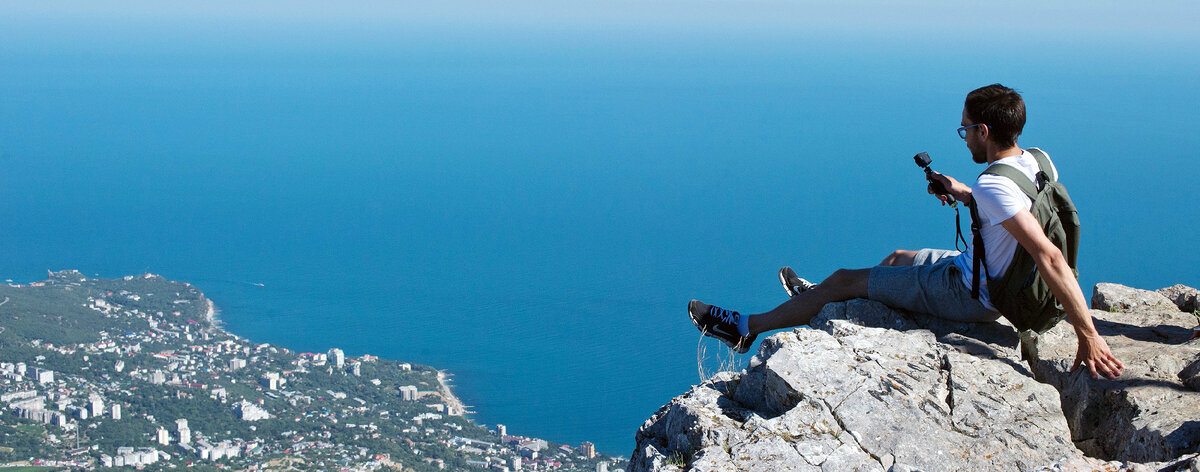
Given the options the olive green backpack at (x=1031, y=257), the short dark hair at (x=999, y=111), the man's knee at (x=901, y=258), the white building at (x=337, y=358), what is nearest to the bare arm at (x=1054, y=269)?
the olive green backpack at (x=1031, y=257)

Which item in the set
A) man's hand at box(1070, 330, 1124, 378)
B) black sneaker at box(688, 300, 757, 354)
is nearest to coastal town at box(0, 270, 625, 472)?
black sneaker at box(688, 300, 757, 354)

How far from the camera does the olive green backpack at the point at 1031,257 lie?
3.62m

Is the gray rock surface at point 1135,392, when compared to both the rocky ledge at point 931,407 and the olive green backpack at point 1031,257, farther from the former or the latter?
the olive green backpack at point 1031,257

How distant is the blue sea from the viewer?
127ft

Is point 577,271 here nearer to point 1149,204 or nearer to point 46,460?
point 46,460

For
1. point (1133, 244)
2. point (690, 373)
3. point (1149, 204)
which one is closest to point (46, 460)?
point (690, 373)

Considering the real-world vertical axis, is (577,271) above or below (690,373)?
above

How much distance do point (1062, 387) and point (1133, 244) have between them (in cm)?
5007

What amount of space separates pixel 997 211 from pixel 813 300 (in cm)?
133

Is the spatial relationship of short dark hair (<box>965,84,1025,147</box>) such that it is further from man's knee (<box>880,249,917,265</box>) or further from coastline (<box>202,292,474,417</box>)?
coastline (<box>202,292,474,417</box>)

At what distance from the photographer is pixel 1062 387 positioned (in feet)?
12.6

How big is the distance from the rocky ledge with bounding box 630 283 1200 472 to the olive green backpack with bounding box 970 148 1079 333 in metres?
0.25

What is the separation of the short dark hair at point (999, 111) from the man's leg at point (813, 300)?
3.29 feet

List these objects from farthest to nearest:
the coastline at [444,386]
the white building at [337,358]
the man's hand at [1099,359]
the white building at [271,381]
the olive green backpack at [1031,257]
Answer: the white building at [337,358]
the white building at [271,381]
the coastline at [444,386]
the olive green backpack at [1031,257]
the man's hand at [1099,359]
